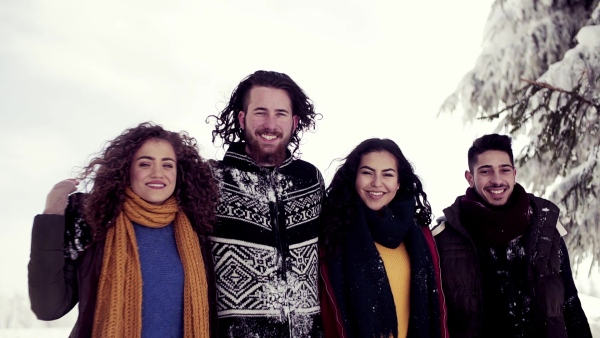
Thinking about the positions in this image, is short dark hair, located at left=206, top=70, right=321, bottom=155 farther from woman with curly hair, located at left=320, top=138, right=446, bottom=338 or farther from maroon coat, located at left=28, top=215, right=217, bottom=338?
maroon coat, located at left=28, top=215, right=217, bottom=338

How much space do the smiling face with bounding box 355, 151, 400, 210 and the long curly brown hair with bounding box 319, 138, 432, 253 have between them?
6cm

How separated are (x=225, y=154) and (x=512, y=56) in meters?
4.83

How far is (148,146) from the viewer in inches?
116

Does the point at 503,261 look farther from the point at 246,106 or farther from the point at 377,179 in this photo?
the point at 246,106

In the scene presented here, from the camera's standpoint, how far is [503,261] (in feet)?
11.8

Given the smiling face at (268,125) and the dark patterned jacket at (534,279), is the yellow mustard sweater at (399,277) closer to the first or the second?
the dark patterned jacket at (534,279)

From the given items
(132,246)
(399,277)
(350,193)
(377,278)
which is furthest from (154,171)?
(399,277)

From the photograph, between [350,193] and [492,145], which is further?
[492,145]

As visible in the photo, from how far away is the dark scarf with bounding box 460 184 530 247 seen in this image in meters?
3.59

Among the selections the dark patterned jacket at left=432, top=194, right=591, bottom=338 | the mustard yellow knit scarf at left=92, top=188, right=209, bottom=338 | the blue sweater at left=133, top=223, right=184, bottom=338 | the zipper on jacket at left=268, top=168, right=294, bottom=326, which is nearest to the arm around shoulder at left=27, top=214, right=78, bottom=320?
the mustard yellow knit scarf at left=92, top=188, right=209, bottom=338

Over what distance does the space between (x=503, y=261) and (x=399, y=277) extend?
76 centimetres

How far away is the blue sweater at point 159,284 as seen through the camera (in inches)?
107

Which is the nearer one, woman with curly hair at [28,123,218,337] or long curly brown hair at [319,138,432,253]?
woman with curly hair at [28,123,218,337]

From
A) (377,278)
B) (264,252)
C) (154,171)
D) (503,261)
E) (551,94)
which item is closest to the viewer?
(154,171)
